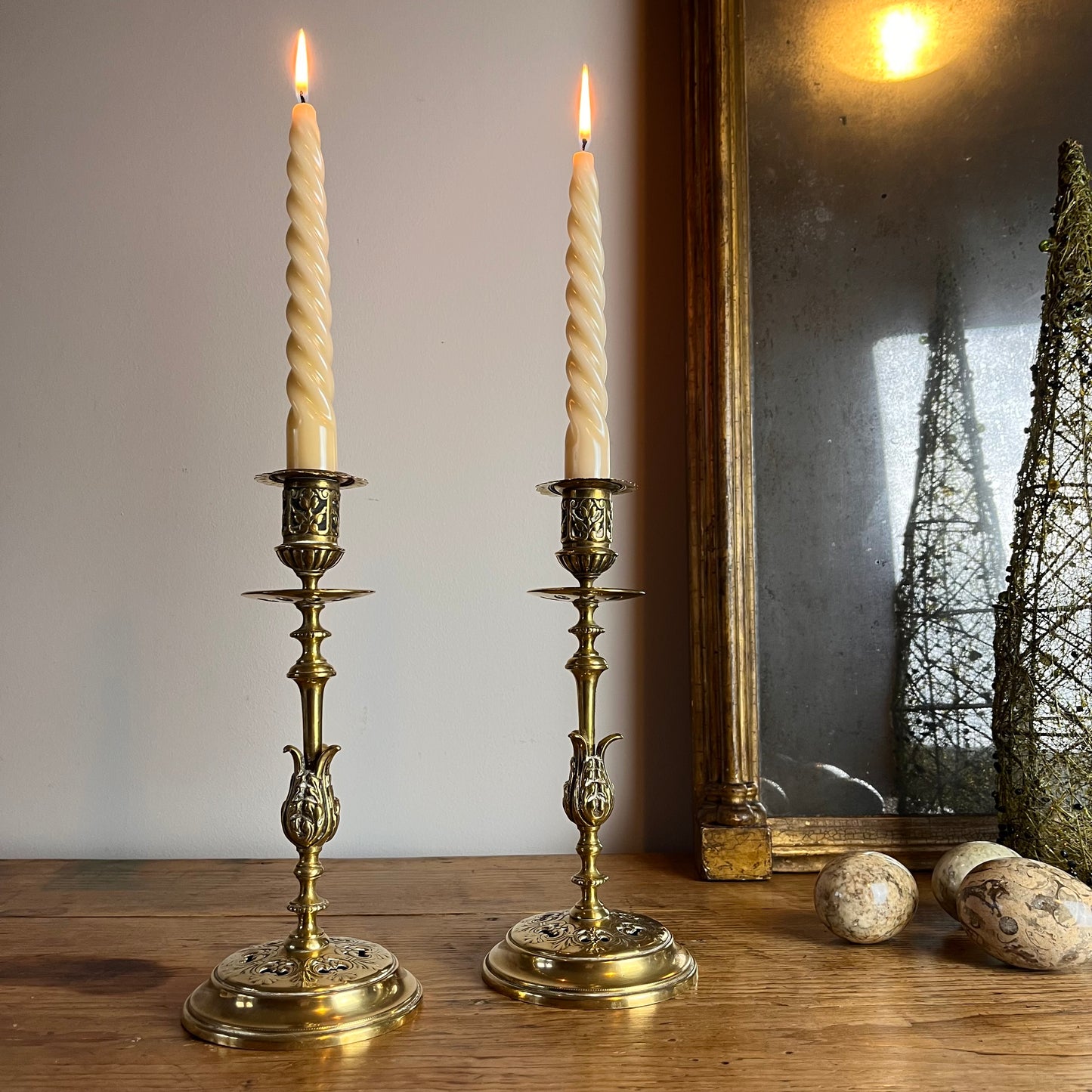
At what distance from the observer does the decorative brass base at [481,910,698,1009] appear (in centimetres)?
56

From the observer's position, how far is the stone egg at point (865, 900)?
2.12 ft

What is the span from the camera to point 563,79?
966 millimetres

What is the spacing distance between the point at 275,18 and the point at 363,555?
0.55 meters

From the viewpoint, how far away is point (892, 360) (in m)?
0.90

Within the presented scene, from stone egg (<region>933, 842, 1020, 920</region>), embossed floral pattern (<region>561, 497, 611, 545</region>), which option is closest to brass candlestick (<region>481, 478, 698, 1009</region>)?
embossed floral pattern (<region>561, 497, 611, 545</region>)

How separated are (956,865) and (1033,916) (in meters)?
0.10

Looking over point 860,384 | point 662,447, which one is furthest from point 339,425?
point 860,384

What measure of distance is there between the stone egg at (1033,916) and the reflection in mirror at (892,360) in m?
0.26

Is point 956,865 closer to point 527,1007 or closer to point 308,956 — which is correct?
point 527,1007

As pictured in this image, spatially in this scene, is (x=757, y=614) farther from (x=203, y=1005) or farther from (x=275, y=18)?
(x=275, y=18)

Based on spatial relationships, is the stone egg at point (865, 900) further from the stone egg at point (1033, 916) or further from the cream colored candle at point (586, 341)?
the cream colored candle at point (586, 341)

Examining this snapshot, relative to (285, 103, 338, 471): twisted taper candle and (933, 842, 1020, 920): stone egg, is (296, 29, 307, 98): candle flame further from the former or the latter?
(933, 842, 1020, 920): stone egg

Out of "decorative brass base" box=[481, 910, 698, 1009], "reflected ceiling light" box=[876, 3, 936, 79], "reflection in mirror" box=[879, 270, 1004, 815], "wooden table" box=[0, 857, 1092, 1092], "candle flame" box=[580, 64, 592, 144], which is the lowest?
"wooden table" box=[0, 857, 1092, 1092]

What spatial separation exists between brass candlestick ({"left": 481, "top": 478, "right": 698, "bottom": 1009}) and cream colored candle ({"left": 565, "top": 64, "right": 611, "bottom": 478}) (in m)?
0.02
